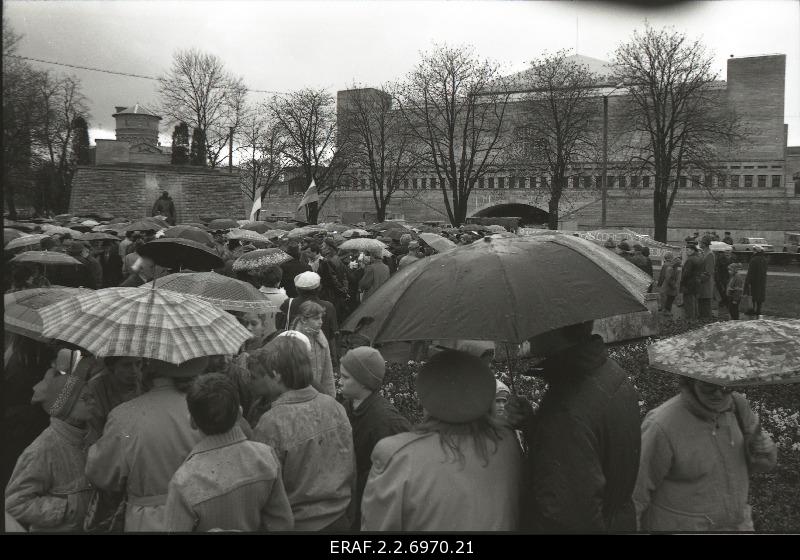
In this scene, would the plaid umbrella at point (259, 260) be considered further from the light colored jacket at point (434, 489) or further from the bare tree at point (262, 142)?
the bare tree at point (262, 142)

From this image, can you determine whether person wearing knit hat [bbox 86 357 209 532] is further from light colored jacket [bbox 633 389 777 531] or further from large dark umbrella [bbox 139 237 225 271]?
large dark umbrella [bbox 139 237 225 271]

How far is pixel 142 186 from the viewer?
150 ft

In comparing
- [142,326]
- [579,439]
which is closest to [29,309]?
[142,326]

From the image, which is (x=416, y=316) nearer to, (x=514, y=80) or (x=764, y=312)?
(x=764, y=312)

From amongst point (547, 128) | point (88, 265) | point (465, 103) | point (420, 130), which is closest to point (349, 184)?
point (420, 130)

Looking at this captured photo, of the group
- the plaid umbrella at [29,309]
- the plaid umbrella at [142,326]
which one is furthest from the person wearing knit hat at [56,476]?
the plaid umbrella at [29,309]

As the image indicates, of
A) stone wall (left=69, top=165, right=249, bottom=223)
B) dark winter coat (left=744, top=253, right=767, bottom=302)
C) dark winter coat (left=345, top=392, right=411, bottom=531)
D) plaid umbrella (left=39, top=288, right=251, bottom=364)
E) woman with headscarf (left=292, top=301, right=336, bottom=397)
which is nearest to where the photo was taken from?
plaid umbrella (left=39, top=288, right=251, bottom=364)

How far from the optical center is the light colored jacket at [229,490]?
291cm

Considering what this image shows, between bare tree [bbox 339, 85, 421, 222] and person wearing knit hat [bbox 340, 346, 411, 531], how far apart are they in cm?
4461

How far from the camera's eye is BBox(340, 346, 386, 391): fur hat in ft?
12.7

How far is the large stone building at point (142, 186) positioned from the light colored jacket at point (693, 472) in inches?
1655

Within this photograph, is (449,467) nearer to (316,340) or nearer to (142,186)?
(316,340)

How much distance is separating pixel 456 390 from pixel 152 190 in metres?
46.2

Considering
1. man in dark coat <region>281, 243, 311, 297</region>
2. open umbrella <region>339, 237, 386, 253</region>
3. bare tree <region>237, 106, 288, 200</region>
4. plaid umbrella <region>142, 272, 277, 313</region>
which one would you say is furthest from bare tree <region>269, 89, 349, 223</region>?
plaid umbrella <region>142, 272, 277, 313</region>
